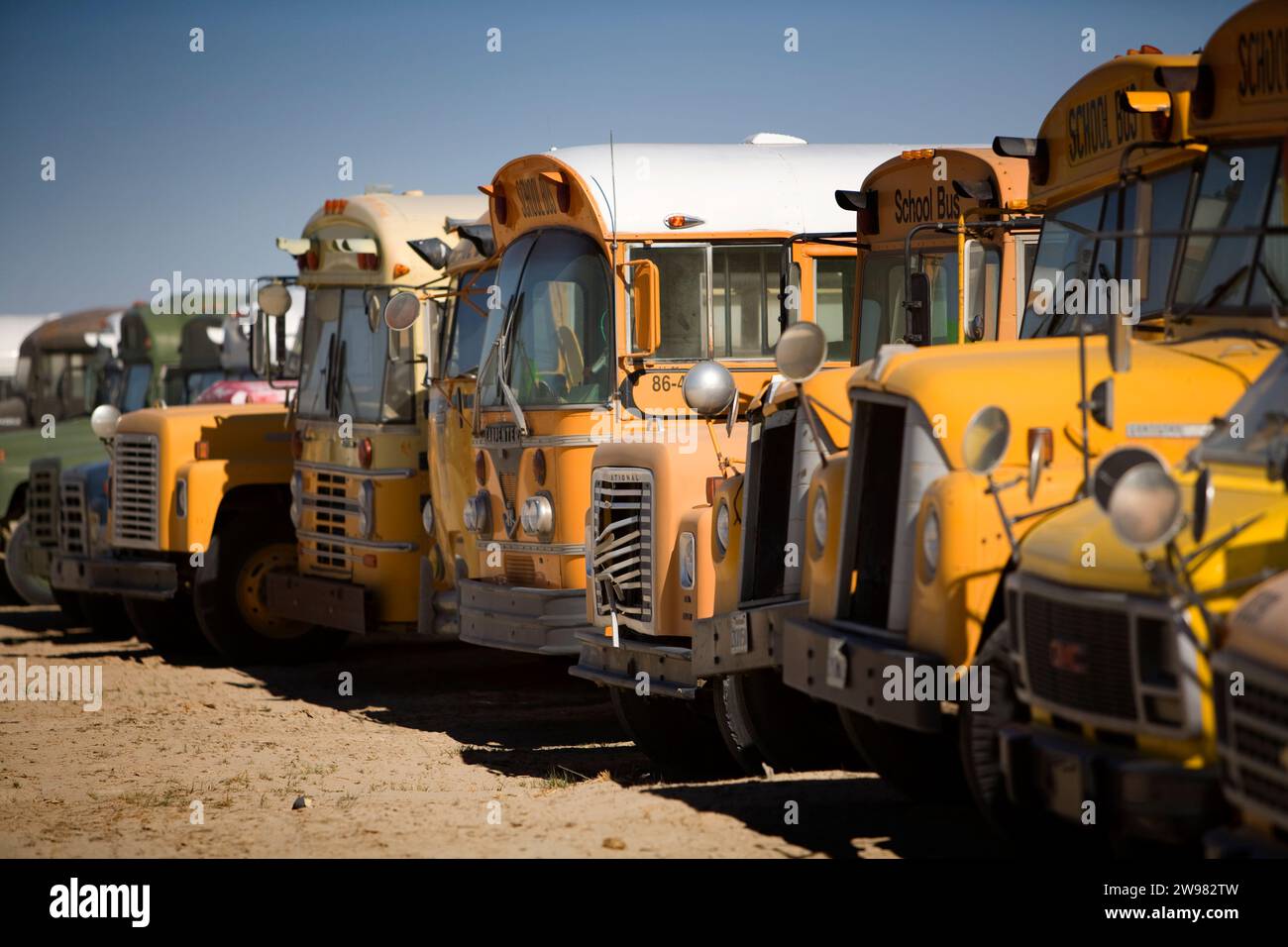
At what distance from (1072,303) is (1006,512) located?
7.18 feet

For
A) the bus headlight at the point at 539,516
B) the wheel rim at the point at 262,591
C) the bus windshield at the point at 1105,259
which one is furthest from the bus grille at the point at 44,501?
the bus windshield at the point at 1105,259

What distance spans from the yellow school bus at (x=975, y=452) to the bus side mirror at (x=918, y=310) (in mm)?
1892

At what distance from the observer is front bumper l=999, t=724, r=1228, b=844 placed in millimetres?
4656

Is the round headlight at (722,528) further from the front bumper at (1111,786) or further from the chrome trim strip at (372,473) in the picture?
the chrome trim strip at (372,473)

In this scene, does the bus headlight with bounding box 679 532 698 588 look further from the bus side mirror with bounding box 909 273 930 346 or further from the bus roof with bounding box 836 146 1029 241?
the bus roof with bounding box 836 146 1029 241

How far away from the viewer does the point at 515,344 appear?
10.8 meters

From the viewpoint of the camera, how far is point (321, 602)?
1339 cm

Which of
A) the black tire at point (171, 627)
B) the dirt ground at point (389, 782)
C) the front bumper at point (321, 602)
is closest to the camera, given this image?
the dirt ground at point (389, 782)

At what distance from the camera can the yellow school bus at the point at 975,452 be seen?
578 cm

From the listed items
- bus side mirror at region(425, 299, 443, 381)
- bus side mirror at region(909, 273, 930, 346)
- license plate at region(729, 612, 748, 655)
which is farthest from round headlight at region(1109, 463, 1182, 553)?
bus side mirror at region(425, 299, 443, 381)

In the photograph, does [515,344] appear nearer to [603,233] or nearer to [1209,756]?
[603,233]

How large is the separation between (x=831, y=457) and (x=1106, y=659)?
93.1 inches

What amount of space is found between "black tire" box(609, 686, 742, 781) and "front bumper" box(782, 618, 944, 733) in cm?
220

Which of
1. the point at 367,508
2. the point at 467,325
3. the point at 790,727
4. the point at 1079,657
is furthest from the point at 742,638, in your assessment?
the point at 367,508
